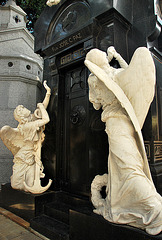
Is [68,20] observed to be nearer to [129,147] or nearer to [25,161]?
[25,161]

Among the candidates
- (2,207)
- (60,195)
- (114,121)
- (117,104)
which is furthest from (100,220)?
(2,207)

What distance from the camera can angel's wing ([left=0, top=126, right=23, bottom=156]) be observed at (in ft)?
13.3

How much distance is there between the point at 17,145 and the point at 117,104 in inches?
103

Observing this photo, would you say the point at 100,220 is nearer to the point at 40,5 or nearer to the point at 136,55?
the point at 136,55

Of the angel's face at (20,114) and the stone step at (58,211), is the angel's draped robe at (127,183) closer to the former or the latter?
the stone step at (58,211)

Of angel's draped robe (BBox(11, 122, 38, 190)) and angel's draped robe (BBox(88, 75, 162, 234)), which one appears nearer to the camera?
angel's draped robe (BBox(88, 75, 162, 234))

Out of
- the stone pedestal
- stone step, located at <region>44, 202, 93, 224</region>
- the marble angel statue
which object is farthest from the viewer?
the stone pedestal

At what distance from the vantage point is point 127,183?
2.19m

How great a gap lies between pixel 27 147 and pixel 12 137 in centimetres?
43

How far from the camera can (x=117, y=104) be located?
104 inches

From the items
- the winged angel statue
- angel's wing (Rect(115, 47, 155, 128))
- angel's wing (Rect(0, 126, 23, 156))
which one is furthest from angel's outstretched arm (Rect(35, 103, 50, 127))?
angel's wing (Rect(115, 47, 155, 128))

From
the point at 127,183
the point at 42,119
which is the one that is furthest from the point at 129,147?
the point at 42,119

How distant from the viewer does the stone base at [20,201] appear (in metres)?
3.61

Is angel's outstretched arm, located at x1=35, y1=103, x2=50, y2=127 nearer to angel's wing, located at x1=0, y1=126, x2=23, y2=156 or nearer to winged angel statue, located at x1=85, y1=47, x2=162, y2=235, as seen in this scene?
angel's wing, located at x1=0, y1=126, x2=23, y2=156
